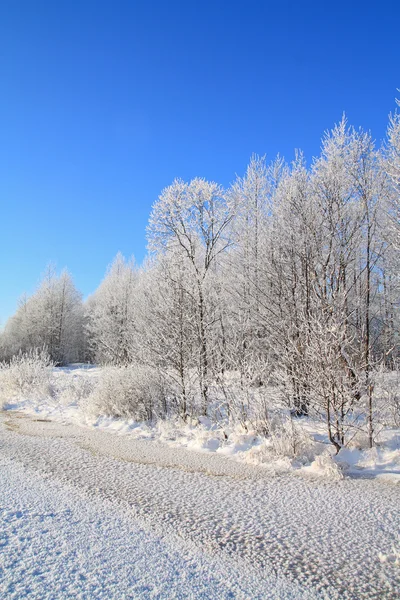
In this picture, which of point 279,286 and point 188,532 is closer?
point 188,532

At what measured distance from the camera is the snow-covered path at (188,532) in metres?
2.80

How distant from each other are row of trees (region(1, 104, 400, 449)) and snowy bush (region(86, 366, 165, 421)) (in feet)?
1.01

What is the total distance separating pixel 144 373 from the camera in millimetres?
10758

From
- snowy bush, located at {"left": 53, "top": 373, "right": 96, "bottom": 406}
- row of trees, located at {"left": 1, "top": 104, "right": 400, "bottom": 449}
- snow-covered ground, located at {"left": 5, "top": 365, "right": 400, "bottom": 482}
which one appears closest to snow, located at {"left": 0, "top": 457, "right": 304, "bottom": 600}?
snow-covered ground, located at {"left": 5, "top": 365, "right": 400, "bottom": 482}

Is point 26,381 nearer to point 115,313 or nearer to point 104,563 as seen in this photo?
point 104,563

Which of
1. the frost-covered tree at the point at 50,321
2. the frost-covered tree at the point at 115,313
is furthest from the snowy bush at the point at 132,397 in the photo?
the frost-covered tree at the point at 50,321

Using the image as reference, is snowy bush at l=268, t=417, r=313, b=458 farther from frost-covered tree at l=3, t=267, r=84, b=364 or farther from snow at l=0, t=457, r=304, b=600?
frost-covered tree at l=3, t=267, r=84, b=364

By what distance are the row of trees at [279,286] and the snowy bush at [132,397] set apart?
0.31 metres

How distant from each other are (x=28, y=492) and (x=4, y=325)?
42.8 metres

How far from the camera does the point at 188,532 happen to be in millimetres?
3652

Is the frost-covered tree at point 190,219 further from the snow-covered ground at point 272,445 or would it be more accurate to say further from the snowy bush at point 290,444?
the snowy bush at point 290,444

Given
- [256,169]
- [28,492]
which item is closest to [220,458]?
[28,492]

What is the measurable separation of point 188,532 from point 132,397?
22.7 ft

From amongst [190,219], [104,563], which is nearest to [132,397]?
[190,219]
